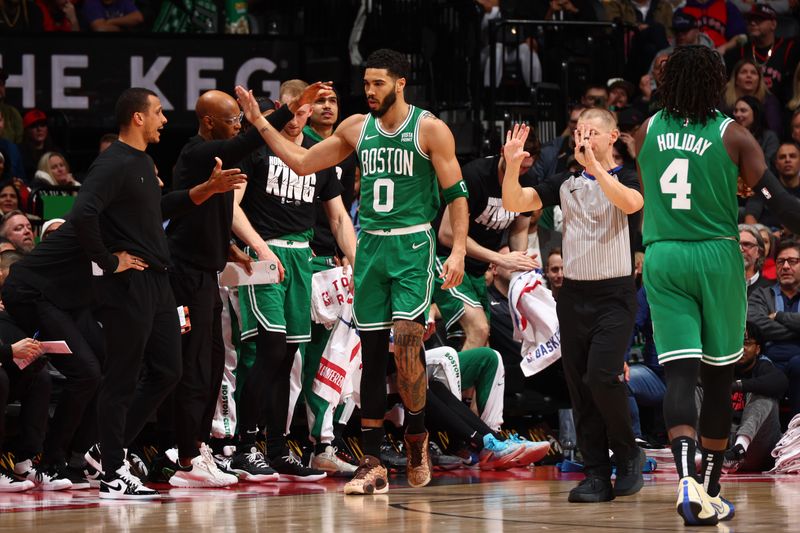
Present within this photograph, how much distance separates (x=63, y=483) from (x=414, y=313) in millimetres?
2181

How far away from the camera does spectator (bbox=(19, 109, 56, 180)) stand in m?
11.2

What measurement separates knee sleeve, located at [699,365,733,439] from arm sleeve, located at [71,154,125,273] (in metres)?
2.90

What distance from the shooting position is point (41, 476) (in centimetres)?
746

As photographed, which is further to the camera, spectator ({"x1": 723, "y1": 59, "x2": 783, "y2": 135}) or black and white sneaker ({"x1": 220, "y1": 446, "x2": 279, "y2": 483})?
spectator ({"x1": 723, "y1": 59, "x2": 783, "y2": 135})

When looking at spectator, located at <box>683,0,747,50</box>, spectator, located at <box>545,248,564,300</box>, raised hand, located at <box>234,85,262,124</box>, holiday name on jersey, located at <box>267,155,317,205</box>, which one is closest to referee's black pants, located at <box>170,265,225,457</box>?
holiday name on jersey, located at <box>267,155,317,205</box>

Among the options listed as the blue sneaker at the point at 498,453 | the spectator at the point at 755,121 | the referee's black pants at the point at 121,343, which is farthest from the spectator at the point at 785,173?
the referee's black pants at the point at 121,343

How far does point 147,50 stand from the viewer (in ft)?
37.8

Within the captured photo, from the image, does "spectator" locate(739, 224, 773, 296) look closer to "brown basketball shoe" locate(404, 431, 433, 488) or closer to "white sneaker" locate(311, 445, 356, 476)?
"white sneaker" locate(311, 445, 356, 476)

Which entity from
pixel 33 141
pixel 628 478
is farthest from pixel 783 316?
pixel 33 141

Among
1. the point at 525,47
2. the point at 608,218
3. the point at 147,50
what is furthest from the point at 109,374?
the point at 525,47

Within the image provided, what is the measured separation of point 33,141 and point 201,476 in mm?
4920

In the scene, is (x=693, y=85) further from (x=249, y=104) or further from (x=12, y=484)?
(x=12, y=484)

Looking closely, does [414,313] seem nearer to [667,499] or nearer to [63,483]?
[667,499]

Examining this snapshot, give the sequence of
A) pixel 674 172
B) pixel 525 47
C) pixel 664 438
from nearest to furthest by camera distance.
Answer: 1. pixel 674 172
2. pixel 664 438
3. pixel 525 47
